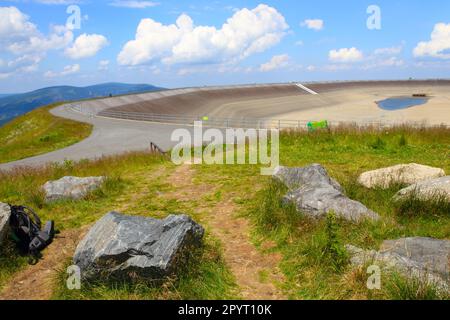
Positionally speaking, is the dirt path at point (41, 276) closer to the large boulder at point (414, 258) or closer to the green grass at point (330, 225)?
the green grass at point (330, 225)

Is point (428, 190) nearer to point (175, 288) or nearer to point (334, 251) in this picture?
point (334, 251)

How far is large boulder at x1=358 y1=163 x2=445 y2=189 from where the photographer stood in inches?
384

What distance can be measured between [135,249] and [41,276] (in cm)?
217

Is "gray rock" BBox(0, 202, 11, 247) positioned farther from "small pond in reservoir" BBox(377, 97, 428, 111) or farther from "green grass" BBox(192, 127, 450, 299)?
"small pond in reservoir" BBox(377, 97, 428, 111)

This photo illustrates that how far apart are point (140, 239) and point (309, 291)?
286cm

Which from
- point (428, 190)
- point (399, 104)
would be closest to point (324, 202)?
point (428, 190)

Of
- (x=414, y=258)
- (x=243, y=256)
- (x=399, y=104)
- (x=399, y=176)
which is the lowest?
(x=243, y=256)

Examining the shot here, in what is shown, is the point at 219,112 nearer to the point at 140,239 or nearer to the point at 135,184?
the point at 135,184

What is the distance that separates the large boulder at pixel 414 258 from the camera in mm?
5332

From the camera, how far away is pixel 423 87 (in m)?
141

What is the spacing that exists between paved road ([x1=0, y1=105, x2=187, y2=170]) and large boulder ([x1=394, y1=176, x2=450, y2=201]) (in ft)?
57.0

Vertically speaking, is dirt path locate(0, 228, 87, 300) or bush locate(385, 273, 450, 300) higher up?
bush locate(385, 273, 450, 300)

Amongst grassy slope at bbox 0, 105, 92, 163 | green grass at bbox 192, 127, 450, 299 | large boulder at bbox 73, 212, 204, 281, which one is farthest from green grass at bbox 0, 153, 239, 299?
grassy slope at bbox 0, 105, 92, 163

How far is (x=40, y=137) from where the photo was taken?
32.3 metres
